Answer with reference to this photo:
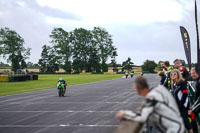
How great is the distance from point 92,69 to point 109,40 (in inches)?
530

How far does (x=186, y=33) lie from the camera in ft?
68.4

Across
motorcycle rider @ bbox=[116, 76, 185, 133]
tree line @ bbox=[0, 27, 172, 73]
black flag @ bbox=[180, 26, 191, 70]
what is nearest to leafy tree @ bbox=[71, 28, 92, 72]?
tree line @ bbox=[0, 27, 172, 73]

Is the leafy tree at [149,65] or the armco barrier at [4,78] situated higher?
the leafy tree at [149,65]

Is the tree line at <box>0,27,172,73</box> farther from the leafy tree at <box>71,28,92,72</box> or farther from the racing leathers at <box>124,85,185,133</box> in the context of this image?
the racing leathers at <box>124,85,185,133</box>

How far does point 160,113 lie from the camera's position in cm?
339

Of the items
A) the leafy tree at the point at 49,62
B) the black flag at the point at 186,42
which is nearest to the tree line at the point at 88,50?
the leafy tree at the point at 49,62

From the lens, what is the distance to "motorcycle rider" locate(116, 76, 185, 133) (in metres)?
3.29

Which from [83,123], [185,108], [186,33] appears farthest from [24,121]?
[186,33]

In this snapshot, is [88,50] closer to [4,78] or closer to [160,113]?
[4,78]

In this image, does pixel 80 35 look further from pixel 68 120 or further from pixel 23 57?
pixel 68 120

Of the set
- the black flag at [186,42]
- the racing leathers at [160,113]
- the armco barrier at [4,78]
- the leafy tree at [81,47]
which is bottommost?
the armco barrier at [4,78]

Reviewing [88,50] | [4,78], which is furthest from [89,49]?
[4,78]

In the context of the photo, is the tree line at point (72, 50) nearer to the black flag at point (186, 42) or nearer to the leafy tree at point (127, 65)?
the leafy tree at point (127, 65)

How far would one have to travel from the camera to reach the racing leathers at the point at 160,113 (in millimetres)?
3285
